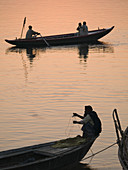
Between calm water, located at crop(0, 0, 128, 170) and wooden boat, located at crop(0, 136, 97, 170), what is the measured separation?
706 mm

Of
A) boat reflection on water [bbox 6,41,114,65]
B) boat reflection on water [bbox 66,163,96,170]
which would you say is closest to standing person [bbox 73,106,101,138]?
boat reflection on water [bbox 66,163,96,170]

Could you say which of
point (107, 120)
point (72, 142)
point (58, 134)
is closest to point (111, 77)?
point (107, 120)

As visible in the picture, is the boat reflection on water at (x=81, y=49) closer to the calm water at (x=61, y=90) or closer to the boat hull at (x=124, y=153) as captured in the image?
the calm water at (x=61, y=90)

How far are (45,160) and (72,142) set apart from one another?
1318 millimetres

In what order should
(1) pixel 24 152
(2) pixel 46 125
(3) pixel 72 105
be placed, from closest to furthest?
(1) pixel 24 152
(2) pixel 46 125
(3) pixel 72 105

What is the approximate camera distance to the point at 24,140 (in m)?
14.7

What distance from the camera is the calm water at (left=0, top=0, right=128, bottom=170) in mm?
15078

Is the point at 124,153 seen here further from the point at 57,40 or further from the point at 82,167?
the point at 57,40

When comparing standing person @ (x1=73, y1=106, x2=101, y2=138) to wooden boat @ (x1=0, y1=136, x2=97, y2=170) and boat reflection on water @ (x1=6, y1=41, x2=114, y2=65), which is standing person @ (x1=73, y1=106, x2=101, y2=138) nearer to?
wooden boat @ (x1=0, y1=136, x2=97, y2=170)

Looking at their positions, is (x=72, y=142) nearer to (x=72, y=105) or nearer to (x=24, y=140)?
(x=24, y=140)

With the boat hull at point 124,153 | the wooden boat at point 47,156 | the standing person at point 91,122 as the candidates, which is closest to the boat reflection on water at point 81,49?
the standing person at point 91,122

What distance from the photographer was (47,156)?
12094 mm

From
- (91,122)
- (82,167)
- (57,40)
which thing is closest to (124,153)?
(91,122)

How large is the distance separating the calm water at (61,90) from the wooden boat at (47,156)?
0.71 metres
